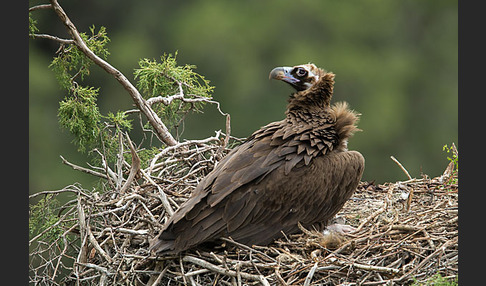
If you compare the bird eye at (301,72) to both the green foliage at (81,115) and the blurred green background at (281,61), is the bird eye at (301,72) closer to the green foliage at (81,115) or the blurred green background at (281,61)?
the green foliage at (81,115)

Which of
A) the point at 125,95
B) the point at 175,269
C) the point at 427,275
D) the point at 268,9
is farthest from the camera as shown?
the point at 268,9

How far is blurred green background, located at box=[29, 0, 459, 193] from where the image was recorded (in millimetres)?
16094

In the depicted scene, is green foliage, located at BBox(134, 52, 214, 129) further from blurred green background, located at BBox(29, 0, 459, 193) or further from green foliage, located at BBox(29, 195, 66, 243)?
blurred green background, located at BBox(29, 0, 459, 193)

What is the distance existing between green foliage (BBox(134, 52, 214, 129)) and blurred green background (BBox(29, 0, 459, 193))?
6930mm

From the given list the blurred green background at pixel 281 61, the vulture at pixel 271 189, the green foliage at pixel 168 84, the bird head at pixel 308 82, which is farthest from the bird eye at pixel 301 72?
the blurred green background at pixel 281 61

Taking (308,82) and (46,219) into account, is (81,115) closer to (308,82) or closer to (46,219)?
(46,219)

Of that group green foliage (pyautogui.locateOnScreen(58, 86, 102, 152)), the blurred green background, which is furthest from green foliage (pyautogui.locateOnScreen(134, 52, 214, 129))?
the blurred green background

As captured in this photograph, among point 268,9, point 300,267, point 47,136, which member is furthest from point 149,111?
point 268,9

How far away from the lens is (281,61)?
17.4 m

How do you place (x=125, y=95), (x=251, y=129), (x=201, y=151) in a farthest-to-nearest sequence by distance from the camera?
(x=125, y=95) → (x=251, y=129) → (x=201, y=151)

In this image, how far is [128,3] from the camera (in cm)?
2052

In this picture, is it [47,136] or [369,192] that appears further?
[47,136]

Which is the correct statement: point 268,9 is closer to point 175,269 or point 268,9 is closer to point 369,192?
point 369,192

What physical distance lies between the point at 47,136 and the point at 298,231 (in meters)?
11.4
